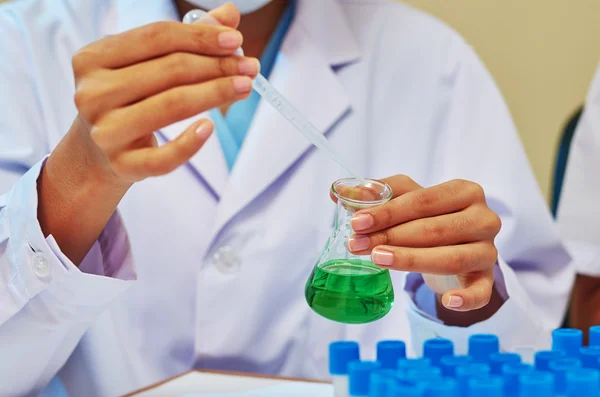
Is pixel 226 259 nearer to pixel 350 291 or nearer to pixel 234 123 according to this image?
pixel 234 123

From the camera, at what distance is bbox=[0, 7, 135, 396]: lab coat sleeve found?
806 mm

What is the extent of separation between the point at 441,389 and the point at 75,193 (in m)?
0.44

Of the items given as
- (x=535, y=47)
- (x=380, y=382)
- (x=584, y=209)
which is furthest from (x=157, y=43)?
(x=535, y=47)

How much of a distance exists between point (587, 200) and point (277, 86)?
66 centimetres

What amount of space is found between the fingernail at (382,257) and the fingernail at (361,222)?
3cm

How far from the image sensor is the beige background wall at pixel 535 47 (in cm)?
180

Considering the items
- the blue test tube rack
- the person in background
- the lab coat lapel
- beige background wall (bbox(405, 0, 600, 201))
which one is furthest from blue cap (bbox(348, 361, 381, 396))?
beige background wall (bbox(405, 0, 600, 201))

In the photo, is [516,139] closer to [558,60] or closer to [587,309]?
[587,309]

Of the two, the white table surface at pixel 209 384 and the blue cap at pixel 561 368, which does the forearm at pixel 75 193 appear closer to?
the white table surface at pixel 209 384

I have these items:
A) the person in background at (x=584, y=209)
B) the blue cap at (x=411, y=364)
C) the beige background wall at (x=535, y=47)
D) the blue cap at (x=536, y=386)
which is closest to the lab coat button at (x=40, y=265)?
the blue cap at (x=411, y=364)

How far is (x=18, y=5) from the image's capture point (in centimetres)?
121

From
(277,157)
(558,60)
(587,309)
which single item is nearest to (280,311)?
(277,157)

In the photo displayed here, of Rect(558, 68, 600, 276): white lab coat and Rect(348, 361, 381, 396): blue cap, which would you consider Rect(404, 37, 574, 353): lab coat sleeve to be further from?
Rect(348, 361, 381, 396): blue cap

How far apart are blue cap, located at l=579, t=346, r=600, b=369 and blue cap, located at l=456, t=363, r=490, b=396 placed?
11 cm
